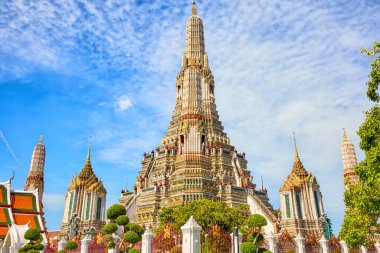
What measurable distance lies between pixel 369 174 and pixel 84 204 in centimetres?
3787

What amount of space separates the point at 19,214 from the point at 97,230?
49.8 feet

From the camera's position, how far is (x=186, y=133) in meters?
47.8

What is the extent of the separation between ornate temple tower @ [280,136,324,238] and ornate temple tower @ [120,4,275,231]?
3035 millimetres

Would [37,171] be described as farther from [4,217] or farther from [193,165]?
[4,217]

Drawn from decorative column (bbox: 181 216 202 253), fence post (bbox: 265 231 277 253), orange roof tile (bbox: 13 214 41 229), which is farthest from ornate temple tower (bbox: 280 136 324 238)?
decorative column (bbox: 181 216 202 253)

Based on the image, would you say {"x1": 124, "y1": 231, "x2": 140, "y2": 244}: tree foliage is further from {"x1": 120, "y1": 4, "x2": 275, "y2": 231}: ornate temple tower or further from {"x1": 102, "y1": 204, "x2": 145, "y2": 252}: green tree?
{"x1": 120, "y1": 4, "x2": 275, "y2": 231}: ornate temple tower

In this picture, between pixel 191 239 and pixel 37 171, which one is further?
pixel 37 171

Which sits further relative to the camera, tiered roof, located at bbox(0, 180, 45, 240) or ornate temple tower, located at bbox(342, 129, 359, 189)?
ornate temple tower, located at bbox(342, 129, 359, 189)

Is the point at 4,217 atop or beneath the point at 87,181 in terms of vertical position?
beneath

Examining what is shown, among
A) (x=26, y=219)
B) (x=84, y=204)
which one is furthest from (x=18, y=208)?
(x=84, y=204)

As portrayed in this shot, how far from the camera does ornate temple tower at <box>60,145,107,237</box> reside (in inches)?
1748

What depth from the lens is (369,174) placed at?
15.5 meters

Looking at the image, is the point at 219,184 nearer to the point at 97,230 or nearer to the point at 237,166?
the point at 237,166

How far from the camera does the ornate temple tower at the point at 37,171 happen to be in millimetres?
57250
